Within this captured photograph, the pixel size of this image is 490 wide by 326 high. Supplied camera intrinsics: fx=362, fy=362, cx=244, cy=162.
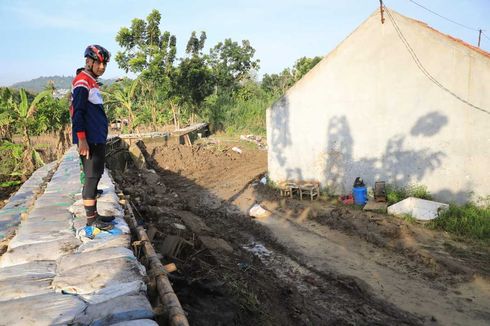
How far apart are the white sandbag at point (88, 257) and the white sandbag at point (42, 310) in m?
0.50

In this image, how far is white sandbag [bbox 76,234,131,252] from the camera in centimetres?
369

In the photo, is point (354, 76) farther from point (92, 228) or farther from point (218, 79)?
point (218, 79)

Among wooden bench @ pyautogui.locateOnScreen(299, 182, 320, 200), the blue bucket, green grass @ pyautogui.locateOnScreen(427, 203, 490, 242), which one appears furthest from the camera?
wooden bench @ pyautogui.locateOnScreen(299, 182, 320, 200)

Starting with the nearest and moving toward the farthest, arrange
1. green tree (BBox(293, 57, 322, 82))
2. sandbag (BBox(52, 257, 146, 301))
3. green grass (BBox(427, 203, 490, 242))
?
sandbag (BBox(52, 257, 146, 301)), green grass (BBox(427, 203, 490, 242)), green tree (BBox(293, 57, 322, 82))

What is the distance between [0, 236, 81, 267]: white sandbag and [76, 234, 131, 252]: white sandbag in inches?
4.6

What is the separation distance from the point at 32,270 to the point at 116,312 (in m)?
1.24

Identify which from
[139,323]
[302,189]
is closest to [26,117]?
[302,189]

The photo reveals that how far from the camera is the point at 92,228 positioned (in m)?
4.02

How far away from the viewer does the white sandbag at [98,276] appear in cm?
292

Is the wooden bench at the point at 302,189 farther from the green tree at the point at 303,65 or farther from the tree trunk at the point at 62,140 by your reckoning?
the green tree at the point at 303,65

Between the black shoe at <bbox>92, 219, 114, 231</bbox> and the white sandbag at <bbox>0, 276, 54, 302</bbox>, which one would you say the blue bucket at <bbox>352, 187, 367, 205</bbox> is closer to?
the black shoe at <bbox>92, 219, 114, 231</bbox>

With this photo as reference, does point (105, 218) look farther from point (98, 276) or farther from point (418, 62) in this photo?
point (418, 62)

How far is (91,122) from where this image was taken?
401 centimetres

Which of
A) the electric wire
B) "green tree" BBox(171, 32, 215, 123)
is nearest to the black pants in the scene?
the electric wire
